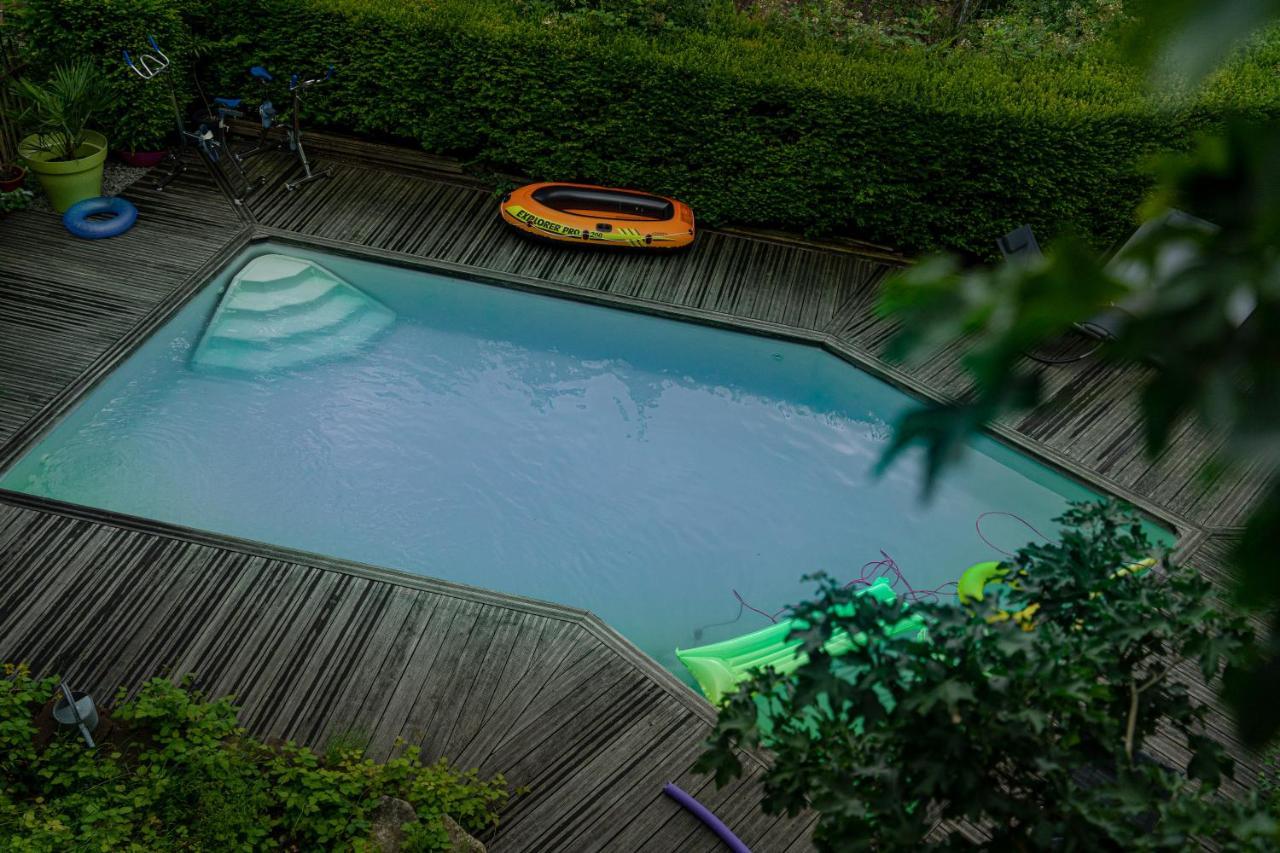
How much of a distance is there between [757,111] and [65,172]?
615 centimetres

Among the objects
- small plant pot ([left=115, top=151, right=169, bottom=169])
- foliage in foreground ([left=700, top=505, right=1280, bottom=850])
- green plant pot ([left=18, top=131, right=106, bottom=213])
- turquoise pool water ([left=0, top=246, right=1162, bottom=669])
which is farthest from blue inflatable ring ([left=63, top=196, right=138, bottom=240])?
foliage in foreground ([left=700, top=505, right=1280, bottom=850])

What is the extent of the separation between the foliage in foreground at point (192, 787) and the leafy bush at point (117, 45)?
18.8 feet

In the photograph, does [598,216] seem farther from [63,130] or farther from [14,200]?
[14,200]

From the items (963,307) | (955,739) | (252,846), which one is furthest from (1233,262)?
(252,846)

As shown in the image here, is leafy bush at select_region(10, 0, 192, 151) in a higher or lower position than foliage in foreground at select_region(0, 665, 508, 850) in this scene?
higher

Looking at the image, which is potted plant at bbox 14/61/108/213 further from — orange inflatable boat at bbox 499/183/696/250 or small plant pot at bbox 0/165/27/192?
orange inflatable boat at bbox 499/183/696/250

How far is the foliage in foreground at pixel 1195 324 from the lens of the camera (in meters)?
1.16

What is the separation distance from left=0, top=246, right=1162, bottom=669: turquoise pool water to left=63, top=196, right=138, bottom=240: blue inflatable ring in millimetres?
1080

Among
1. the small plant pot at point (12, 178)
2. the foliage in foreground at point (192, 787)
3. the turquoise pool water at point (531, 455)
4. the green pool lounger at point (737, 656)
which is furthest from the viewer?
the small plant pot at point (12, 178)

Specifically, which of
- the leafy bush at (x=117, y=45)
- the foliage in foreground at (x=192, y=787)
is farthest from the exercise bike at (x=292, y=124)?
the foliage in foreground at (x=192, y=787)

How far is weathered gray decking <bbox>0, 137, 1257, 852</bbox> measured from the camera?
557 centimetres

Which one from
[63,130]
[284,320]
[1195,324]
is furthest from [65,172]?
[1195,324]

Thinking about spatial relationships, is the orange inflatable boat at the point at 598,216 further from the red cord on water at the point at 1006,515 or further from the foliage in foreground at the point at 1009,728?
the foliage in foreground at the point at 1009,728

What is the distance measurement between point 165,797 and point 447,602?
1.97 m
